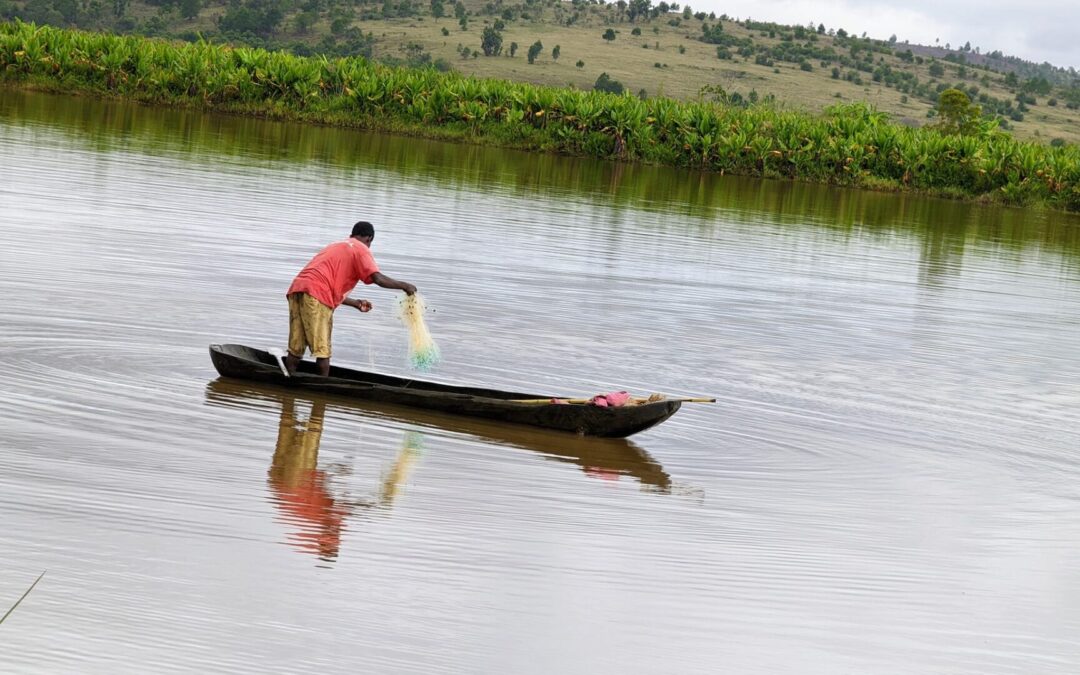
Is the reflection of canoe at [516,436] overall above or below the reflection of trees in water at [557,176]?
below

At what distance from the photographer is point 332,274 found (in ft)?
36.4

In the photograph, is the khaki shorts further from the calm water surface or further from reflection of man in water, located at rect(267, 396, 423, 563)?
reflection of man in water, located at rect(267, 396, 423, 563)

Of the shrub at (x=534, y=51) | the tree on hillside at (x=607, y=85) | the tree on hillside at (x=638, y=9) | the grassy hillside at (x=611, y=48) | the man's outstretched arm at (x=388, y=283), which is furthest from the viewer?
the tree on hillside at (x=638, y=9)

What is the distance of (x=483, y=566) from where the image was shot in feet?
24.3

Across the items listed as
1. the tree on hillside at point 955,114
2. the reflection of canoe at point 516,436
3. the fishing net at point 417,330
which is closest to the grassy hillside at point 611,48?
the tree on hillside at point 955,114

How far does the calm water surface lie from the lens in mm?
6574

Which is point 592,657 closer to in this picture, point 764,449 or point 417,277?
point 764,449

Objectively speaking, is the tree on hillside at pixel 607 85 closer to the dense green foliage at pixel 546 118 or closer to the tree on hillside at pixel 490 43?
the tree on hillside at pixel 490 43

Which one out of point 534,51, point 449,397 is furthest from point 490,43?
point 449,397

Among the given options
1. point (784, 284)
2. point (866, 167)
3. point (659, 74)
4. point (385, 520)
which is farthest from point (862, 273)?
point (659, 74)

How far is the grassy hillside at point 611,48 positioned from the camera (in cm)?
9131

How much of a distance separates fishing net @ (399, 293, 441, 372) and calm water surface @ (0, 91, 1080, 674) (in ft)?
2.71

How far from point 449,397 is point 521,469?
1.16 metres

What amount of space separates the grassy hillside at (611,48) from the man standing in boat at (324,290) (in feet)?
248
